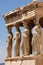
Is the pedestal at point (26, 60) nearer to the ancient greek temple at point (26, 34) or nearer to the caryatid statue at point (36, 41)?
the ancient greek temple at point (26, 34)

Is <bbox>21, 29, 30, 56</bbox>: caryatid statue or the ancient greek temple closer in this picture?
the ancient greek temple

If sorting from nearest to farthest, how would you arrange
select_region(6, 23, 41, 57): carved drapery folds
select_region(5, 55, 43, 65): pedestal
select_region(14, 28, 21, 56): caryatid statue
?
select_region(5, 55, 43, 65): pedestal < select_region(6, 23, 41, 57): carved drapery folds < select_region(14, 28, 21, 56): caryatid statue

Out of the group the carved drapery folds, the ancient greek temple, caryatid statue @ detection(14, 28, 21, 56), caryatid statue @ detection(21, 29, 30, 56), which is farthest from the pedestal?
caryatid statue @ detection(14, 28, 21, 56)

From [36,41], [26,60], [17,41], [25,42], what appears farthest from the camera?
[17,41]

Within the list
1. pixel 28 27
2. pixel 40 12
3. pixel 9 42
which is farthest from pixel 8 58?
pixel 40 12

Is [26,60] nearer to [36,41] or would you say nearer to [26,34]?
[36,41]

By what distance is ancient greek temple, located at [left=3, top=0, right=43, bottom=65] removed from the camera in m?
27.1

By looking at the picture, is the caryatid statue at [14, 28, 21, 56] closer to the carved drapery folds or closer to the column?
the carved drapery folds

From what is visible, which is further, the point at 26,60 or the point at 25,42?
the point at 25,42

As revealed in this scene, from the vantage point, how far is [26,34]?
28438mm

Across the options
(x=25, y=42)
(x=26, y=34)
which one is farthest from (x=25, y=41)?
(x=26, y=34)

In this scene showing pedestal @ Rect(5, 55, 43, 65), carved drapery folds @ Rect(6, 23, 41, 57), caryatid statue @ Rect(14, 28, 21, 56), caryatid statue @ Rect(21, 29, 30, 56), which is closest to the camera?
pedestal @ Rect(5, 55, 43, 65)

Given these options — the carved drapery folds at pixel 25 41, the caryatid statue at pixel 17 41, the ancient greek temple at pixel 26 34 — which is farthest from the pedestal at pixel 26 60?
the caryatid statue at pixel 17 41

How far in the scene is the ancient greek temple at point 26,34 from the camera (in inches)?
1066
